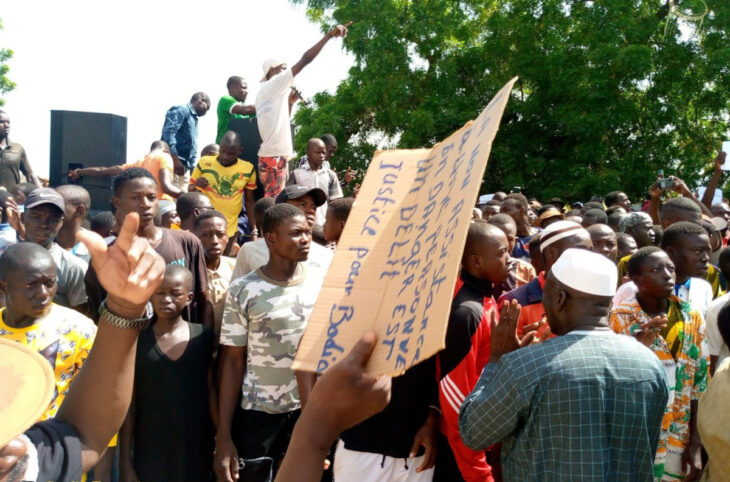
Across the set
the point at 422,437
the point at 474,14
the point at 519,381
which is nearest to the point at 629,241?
the point at 422,437

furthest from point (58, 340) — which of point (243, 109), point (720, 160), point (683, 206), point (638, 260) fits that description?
point (720, 160)

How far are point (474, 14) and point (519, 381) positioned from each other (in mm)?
17438

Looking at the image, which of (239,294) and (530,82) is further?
(530,82)

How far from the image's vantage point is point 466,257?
333 cm

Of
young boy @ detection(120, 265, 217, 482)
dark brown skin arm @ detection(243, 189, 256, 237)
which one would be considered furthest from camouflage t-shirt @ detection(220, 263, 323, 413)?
dark brown skin arm @ detection(243, 189, 256, 237)

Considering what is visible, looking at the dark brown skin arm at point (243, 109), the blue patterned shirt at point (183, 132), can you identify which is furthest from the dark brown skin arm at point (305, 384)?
the blue patterned shirt at point (183, 132)

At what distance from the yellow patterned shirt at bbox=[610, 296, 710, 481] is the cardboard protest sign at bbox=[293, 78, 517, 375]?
6.89ft

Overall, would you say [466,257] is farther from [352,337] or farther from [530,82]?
[530,82]

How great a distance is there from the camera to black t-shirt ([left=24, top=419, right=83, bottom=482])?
175cm

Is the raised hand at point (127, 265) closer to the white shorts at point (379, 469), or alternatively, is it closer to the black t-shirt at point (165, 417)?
the white shorts at point (379, 469)

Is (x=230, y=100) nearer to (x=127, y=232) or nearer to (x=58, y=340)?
(x=58, y=340)

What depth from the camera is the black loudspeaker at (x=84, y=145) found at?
884 cm

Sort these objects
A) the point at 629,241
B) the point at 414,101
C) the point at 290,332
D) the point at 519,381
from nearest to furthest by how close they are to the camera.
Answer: the point at 519,381 < the point at 290,332 < the point at 629,241 < the point at 414,101

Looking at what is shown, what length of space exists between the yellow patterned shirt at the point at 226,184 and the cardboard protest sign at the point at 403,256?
209 inches
